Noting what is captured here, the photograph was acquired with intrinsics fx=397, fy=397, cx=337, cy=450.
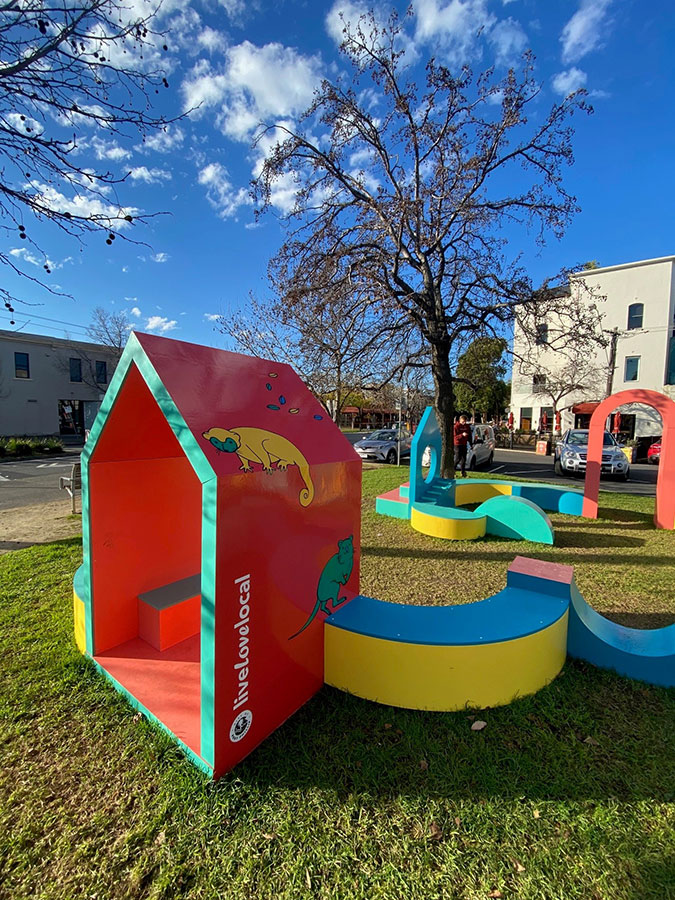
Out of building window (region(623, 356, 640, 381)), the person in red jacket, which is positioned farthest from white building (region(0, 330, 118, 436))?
building window (region(623, 356, 640, 381))

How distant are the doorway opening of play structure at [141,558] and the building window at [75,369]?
110 feet

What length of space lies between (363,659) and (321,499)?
120cm

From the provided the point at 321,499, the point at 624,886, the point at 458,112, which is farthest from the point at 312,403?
the point at 458,112

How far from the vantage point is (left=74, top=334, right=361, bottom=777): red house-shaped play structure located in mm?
2207

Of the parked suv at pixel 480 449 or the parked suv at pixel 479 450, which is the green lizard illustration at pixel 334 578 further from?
the parked suv at pixel 480 449

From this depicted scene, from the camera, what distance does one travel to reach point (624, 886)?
176cm

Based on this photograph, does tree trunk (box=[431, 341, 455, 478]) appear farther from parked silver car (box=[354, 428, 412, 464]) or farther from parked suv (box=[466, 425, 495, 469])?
parked silver car (box=[354, 428, 412, 464])

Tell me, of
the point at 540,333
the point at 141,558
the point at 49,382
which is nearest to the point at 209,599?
the point at 141,558

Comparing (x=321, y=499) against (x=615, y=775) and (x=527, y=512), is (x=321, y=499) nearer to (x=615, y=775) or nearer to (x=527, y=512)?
(x=615, y=775)

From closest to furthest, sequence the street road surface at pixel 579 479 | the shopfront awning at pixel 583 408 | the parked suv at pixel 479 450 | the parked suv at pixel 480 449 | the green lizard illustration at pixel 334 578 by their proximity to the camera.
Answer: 1. the green lizard illustration at pixel 334 578
2. the street road surface at pixel 579 479
3. the parked suv at pixel 479 450
4. the parked suv at pixel 480 449
5. the shopfront awning at pixel 583 408

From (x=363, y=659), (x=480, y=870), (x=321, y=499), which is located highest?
(x=321, y=499)

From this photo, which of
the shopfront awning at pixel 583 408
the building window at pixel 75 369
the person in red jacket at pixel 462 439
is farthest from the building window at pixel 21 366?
the shopfront awning at pixel 583 408

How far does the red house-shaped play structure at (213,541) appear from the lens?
7.24 ft

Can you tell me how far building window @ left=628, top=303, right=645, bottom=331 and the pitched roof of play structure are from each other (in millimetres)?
32549
